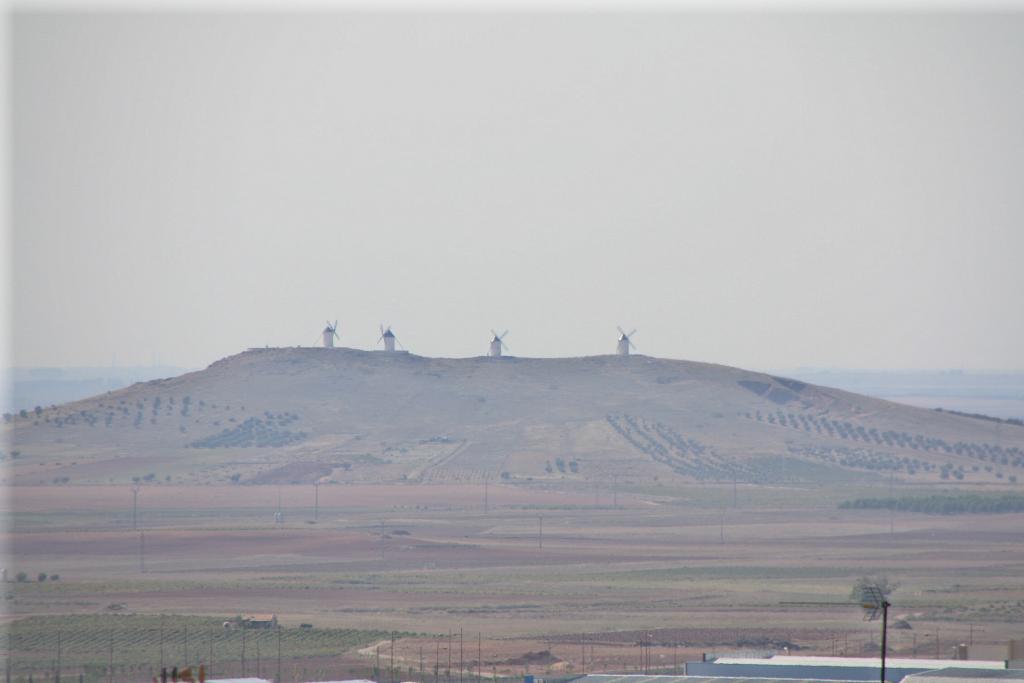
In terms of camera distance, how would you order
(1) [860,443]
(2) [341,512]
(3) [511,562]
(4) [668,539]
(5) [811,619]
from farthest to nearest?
(1) [860,443]
(2) [341,512]
(4) [668,539]
(3) [511,562]
(5) [811,619]

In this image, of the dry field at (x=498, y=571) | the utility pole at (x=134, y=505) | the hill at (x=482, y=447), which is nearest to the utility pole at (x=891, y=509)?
the dry field at (x=498, y=571)

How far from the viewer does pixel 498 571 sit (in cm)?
10312

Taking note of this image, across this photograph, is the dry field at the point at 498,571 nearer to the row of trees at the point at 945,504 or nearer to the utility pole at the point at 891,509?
the utility pole at the point at 891,509

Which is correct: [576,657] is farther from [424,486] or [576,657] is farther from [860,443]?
[860,443]

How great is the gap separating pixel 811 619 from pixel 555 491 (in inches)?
2981

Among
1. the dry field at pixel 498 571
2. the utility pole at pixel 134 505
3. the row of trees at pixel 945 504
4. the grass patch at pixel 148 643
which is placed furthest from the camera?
the row of trees at pixel 945 504

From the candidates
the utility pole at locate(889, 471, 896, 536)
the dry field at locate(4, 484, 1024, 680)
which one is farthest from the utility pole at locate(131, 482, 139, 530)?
the utility pole at locate(889, 471, 896, 536)

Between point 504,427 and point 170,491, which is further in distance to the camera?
point 504,427

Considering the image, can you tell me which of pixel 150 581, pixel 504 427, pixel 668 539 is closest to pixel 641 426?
pixel 504 427

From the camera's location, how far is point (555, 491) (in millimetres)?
156125

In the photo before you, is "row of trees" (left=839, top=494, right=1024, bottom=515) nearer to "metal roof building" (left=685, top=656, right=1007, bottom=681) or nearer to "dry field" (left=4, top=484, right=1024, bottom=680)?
"dry field" (left=4, top=484, right=1024, bottom=680)

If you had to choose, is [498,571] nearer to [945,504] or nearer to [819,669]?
[945,504]

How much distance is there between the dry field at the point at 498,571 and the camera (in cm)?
7131

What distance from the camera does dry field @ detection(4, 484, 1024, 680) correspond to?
2808 inches
